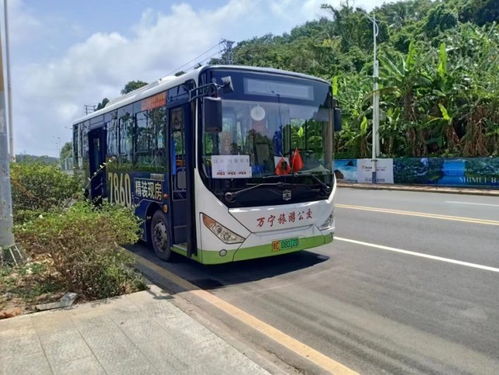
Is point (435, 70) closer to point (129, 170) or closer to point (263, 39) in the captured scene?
point (129, 170)

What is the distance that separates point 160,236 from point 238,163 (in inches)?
93.5

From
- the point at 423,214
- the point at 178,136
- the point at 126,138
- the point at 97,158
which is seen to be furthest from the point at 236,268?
the point at 423,214

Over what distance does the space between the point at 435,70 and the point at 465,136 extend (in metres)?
3.96

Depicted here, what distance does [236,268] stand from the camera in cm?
756

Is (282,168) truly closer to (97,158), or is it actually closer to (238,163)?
(238,163)

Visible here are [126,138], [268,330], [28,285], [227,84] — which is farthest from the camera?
[126,138]

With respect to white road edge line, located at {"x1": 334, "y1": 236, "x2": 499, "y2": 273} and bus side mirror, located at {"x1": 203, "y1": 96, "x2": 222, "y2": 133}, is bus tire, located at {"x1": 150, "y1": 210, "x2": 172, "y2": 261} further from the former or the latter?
white road edge line, located at {"x1": 334, "y1": 236, "x2": 499, "y2": 273}

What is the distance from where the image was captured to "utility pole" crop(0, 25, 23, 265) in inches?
263

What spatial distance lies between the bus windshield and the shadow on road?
58.6 inches

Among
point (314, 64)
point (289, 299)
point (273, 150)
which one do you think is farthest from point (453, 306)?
point (314, 64)

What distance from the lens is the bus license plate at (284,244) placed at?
7.06 meters

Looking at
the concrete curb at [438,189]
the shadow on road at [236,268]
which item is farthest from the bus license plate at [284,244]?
the concrete curb at [438,189]

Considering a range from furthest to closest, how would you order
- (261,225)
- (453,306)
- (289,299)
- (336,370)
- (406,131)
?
(406,131)
(261,225)
(289,299)
(453,306)
(336,370)

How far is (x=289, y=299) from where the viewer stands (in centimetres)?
595
